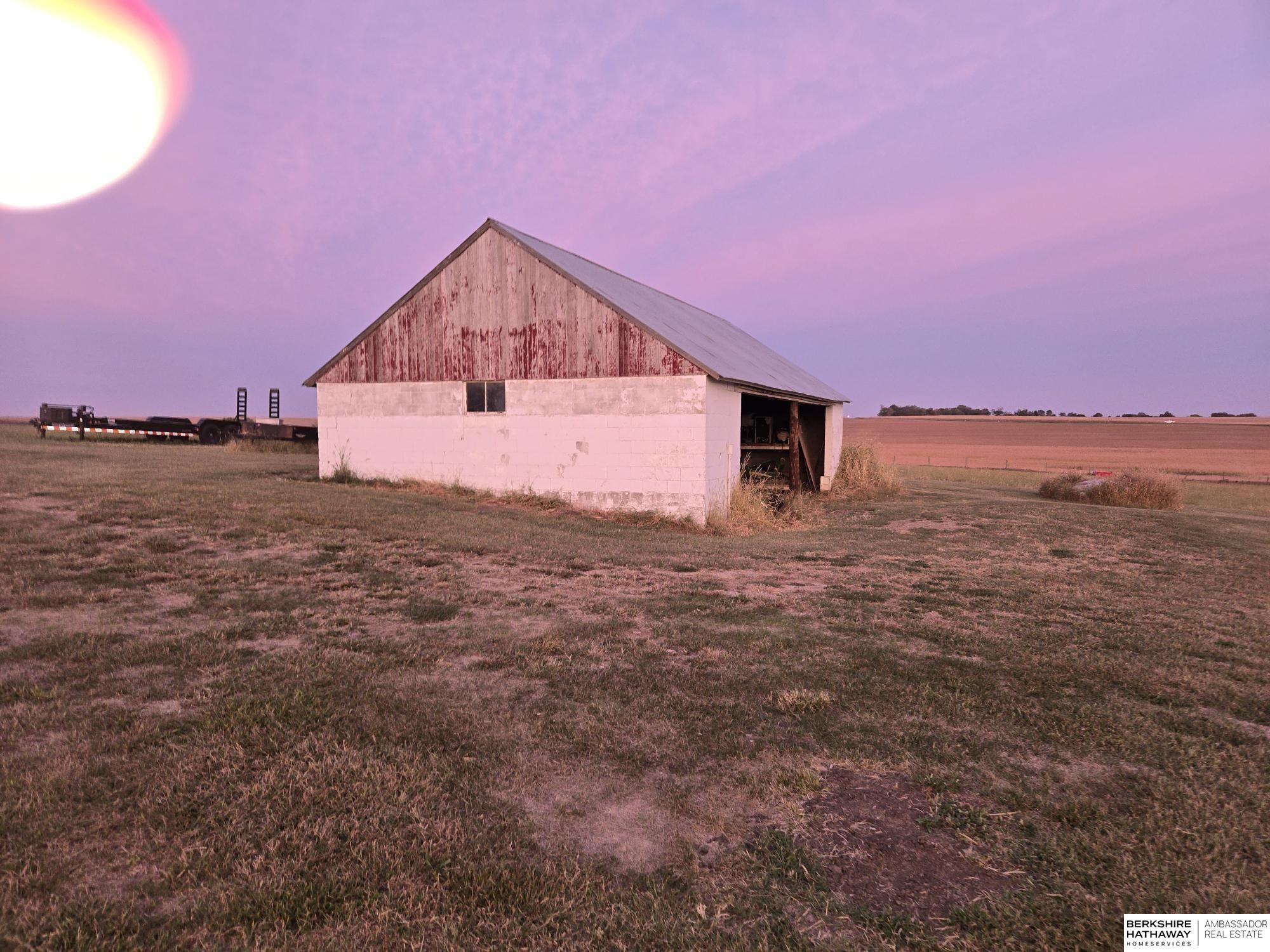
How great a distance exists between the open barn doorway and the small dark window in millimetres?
7841

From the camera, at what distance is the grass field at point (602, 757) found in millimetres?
2756

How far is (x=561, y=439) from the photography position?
1596 centimetres

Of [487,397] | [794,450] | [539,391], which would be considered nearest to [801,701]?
[539,391]

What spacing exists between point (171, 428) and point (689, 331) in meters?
27.1

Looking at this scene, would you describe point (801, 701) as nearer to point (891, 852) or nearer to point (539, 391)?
point (891, 852)

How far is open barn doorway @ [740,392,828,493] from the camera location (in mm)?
21734

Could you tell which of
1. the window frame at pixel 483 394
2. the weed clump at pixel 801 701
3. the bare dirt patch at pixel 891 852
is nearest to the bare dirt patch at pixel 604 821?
the bare dirt patch at pixel 891 852

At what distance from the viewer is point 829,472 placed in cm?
2417

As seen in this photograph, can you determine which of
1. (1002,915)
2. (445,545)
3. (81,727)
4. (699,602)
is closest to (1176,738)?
(1002,915)

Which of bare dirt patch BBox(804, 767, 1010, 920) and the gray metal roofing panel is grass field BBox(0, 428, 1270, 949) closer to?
bare dirt patch BBox(804, 767, 1010, 920)

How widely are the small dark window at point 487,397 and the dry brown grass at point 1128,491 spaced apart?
19.8 m

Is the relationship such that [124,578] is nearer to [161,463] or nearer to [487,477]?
[487,477]

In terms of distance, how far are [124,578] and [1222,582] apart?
1475cm
